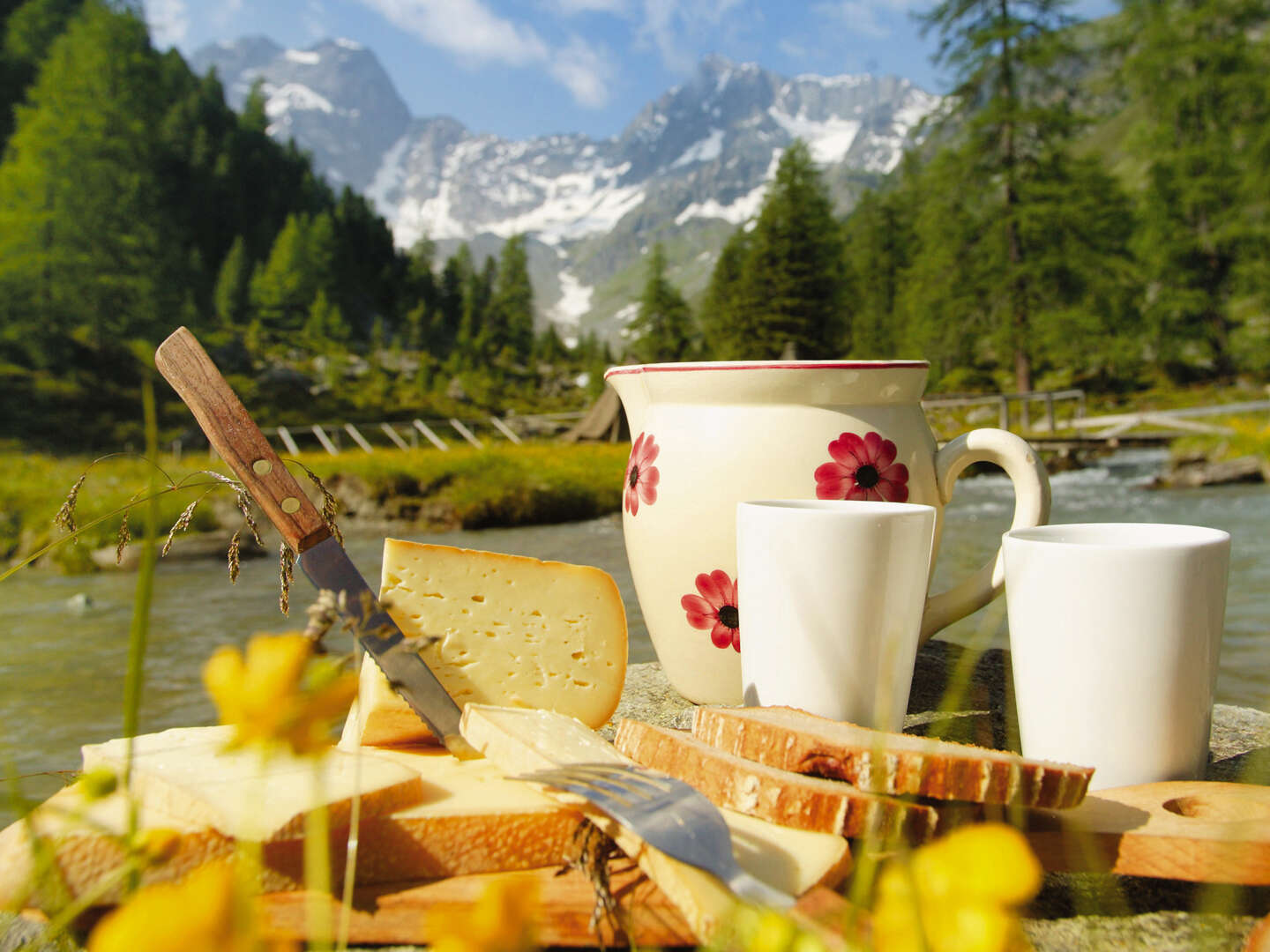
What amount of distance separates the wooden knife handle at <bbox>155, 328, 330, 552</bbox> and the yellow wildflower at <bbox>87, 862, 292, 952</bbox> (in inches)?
30.8

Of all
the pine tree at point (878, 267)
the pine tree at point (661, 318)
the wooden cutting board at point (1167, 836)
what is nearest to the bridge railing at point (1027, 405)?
the pine tree at point (878, 267)

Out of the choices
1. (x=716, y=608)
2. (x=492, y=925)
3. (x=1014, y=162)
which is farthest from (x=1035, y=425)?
(x=492, y=925)

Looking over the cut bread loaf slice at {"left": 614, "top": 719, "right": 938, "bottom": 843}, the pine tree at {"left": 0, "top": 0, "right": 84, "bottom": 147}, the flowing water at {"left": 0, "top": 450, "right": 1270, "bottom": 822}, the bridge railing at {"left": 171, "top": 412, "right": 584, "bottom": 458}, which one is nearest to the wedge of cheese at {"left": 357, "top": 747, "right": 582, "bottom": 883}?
the cut bread loaf slice at {"left": 614, "top": 719, "right": 938, "bottom": 843}

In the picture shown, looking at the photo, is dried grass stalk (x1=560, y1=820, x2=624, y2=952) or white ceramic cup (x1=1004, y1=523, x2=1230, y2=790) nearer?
dried grass stalk (x1=560, y1=820, x2=624, y2=952)

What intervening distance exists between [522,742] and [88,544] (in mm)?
7800

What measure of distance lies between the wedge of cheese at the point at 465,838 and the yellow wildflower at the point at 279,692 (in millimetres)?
410

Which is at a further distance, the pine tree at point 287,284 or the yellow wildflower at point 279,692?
the pine tree at point 287,284

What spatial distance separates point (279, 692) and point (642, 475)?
992mm

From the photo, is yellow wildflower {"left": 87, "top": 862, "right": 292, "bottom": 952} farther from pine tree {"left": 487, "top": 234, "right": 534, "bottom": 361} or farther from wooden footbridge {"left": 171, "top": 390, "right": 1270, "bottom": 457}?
pine tree {"left": 487, "top": 234, "right": 534, "bottom": 361}

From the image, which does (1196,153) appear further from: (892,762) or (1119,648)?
(892,762)

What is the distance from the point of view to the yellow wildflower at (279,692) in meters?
0.30

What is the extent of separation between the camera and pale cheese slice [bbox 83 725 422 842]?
2.03 ft

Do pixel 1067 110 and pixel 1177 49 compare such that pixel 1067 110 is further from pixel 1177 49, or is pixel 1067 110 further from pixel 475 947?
pixel 475 947

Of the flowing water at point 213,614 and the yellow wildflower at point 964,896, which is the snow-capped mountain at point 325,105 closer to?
the flowing water at point 213,614
